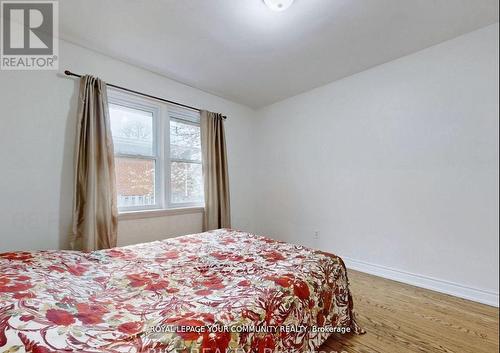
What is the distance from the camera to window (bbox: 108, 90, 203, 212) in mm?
2385

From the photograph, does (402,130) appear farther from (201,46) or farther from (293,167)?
(201,46)

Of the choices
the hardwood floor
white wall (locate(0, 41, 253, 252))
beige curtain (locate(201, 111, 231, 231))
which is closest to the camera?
the hardwood floor

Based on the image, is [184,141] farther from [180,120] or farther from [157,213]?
[157,213]

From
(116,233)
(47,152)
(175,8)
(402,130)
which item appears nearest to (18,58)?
(47,152)

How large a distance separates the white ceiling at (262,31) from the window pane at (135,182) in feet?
3.53

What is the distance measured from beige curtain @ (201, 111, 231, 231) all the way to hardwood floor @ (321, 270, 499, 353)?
1736 millimetres

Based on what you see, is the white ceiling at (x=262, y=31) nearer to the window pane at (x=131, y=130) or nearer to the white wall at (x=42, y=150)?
the white wall at (x=42, y=150)

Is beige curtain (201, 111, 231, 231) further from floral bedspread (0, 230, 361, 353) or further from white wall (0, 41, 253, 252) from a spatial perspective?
floral bedspread (0, 230, 361, 353)

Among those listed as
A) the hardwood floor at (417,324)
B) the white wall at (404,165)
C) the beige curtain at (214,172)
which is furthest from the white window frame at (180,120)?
the hardwood floor at (417,324)

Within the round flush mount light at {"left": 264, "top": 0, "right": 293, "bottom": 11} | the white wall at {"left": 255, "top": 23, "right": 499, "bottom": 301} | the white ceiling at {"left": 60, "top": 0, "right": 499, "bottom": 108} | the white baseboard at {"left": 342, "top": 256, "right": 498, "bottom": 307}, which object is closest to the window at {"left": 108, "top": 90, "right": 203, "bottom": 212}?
the white ceiling at {"left": 60, "top": 0, "right": 499, "bottom": 108}

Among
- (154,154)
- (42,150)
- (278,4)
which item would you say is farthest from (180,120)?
(278,4)

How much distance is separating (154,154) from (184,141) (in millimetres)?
444

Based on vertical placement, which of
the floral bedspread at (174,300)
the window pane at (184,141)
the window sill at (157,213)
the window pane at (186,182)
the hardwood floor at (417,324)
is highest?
the window pane at (184,141)

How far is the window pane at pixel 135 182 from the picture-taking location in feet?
7.74
